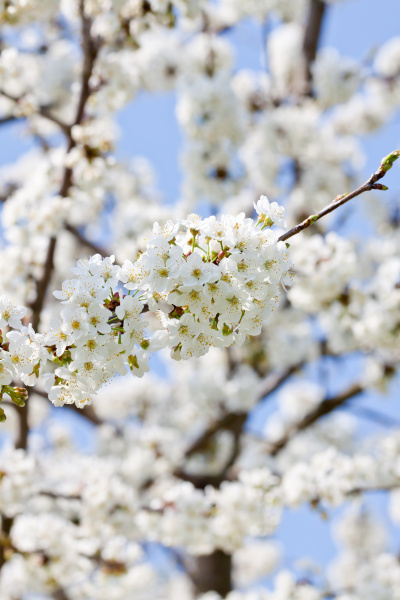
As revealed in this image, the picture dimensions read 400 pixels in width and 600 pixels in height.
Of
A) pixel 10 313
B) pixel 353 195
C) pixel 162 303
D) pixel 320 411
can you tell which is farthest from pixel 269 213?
pixel 320 411

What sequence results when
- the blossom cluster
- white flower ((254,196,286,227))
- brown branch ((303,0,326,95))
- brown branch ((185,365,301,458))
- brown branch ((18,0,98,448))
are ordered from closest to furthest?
1. the blossom cluster
2. white flower ((254,196,286,227))
3. brown branch ((18,0,98,448))
4. brown branch ((185,365,301,458))
5. brown branch ((303,0,326,95))

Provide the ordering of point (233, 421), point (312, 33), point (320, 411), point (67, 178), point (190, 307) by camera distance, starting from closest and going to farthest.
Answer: point (190, 307) < point (67, 178) < point (320, 411) < point (233, 421) < point (312, 33)

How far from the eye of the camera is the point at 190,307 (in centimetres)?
165

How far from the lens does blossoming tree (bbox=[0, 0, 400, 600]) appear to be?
67.0 inches

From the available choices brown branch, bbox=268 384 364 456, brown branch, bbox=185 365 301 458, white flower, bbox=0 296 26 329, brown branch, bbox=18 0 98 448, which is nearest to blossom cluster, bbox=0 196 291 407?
white flower, bbox=0 296 26 329

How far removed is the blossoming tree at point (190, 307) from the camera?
1.70 m

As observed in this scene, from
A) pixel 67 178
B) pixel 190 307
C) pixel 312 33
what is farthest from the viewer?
pixel 312 33

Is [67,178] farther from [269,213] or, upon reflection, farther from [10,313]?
[269,213]

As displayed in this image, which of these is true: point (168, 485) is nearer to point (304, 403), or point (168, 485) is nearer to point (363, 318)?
point (363, 318)

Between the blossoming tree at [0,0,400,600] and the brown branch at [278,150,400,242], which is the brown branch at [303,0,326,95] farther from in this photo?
the brown branch at [278,150,400,242]

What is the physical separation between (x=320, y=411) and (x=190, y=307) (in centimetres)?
511

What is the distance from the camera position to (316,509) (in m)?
3.92

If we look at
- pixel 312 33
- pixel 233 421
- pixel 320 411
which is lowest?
pixel 320 411

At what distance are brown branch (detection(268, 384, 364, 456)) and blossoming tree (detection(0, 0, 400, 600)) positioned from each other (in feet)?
0.12
